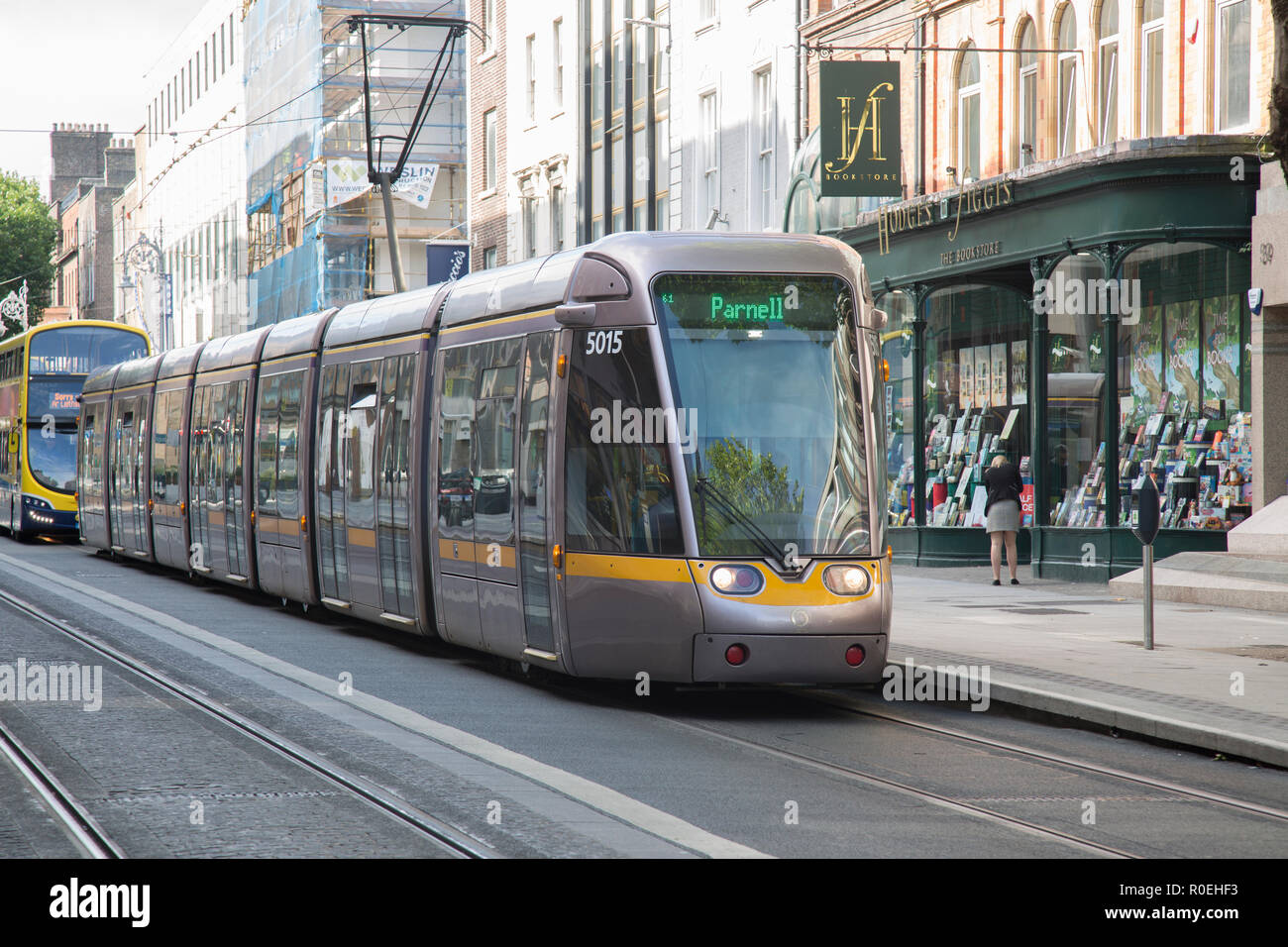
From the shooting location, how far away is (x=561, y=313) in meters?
11.8

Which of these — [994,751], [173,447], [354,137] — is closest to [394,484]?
[994,751]

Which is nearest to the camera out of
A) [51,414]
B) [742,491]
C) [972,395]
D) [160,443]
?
[742,491]

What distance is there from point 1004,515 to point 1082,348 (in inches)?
102

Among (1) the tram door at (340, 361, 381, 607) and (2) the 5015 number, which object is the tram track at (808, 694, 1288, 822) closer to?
(2) the 5015 number

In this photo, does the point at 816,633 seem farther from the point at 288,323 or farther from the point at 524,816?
the point at 288,323

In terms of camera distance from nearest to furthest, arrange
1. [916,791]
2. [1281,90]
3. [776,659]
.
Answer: [916,791], [776,659], [1281,90]

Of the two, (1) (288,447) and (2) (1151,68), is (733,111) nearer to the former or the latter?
(2) (1151,68)

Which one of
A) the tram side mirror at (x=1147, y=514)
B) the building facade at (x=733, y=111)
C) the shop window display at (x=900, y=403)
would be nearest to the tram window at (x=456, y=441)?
the tram side mirror at (x=1147, y=514)

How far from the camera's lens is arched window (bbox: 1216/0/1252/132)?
20859 millimetres

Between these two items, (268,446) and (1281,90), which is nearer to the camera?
(1281,90)

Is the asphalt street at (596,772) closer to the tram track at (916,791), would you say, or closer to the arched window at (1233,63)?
the tram track at (916,791)

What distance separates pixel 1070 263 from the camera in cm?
2317

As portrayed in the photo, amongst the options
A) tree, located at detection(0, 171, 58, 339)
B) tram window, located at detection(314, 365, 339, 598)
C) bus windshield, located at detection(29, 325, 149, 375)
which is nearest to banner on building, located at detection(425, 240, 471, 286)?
bus windshield, located at detection(29, 325, 149, 375)

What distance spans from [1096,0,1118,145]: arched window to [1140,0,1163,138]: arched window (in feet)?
1.81
